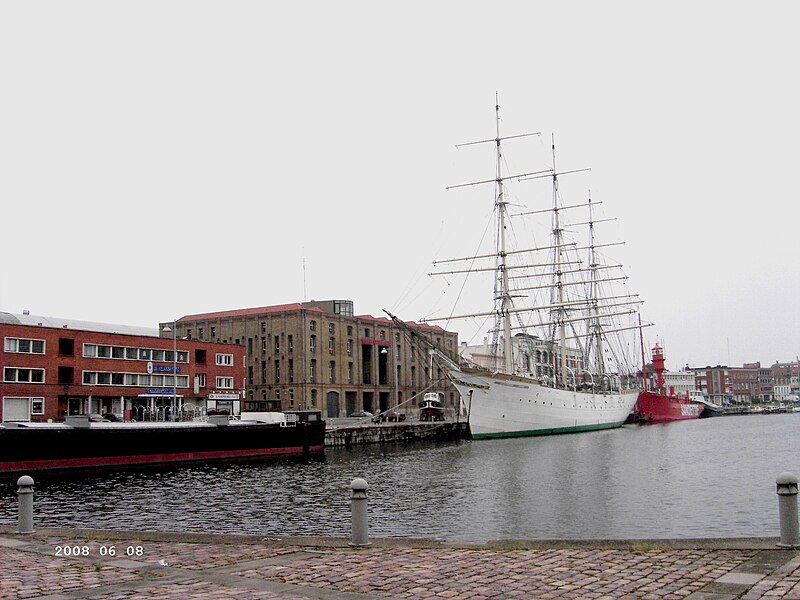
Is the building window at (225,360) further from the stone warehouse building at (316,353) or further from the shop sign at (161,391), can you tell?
the stone warehouse building at (316,353)

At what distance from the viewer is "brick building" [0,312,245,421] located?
6334 cm

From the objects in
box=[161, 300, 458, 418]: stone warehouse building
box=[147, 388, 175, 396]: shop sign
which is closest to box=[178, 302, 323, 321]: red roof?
box=[161, 300, 458, 418]: stone warehouse building

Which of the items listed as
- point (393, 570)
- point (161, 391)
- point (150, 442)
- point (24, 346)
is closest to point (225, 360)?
point (161, 391)

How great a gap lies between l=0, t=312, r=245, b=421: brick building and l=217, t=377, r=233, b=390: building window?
0.35ft

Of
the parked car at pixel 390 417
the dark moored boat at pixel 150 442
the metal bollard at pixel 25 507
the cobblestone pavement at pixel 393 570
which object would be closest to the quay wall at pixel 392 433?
the parked car at pixel 390 417

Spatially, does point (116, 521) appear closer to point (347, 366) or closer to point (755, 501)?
point (755, 501)

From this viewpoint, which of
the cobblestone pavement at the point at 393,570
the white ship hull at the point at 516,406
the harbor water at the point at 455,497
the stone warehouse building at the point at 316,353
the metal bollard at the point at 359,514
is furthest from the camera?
the stone warehouse building at the point at 316,353

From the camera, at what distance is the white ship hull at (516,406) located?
7919 centimetres

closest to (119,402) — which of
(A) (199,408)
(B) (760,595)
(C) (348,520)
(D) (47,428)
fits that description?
(A) (199,408)

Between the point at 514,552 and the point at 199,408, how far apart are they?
63.2 meters

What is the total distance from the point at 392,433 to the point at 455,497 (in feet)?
168

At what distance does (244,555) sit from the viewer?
12.9 metres

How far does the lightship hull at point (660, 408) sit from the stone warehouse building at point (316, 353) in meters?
41.9

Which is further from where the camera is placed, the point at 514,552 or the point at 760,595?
the point at 514,552
